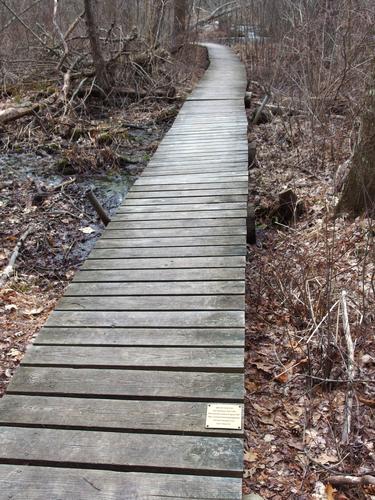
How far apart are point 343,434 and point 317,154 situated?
5563 mm

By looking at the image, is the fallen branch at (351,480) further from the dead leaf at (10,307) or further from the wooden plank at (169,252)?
the dead leaf at (10,307)

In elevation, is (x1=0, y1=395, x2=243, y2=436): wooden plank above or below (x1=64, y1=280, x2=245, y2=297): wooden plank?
above

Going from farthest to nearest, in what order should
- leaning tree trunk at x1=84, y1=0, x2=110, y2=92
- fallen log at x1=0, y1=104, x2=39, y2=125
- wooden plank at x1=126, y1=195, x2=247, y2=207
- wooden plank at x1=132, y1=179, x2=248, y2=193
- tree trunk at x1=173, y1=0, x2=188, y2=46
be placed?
tree trunk at x1=173, y1=0, x2=188, y2=46
leaning tree trunk at x1=84, y1=0, x2=110, y2=92
fallen log at x1=0, y1=104, x2=39, y2=125
wooden plank at x1=132, y1=179, x2=248, y2=193
wooden plank at x1=126, y1=195, x2=247, y2=207

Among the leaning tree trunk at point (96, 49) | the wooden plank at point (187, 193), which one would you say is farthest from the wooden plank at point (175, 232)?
the leaning tree trunk at point (96, 49)

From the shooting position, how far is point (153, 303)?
353 centimetres

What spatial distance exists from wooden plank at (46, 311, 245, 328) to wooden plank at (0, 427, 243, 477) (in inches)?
38.0

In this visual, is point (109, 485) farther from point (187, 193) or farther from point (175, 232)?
point (187, 193)

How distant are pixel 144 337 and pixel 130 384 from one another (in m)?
0.46

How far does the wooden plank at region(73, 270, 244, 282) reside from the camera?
3.83 meters

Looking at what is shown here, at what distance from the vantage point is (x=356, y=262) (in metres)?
4.63

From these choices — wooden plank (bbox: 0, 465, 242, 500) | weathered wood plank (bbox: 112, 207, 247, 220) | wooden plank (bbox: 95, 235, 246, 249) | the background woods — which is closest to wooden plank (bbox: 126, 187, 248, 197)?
weathered wood plank (bbox: 112, 207, 247, 220)

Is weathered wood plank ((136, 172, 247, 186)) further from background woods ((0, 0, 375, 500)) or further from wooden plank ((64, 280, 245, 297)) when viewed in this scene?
wooden plank ((64, 280, 245, 297))

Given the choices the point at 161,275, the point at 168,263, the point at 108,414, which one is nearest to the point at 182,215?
the point at 168,263

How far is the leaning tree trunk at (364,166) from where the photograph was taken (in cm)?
503
